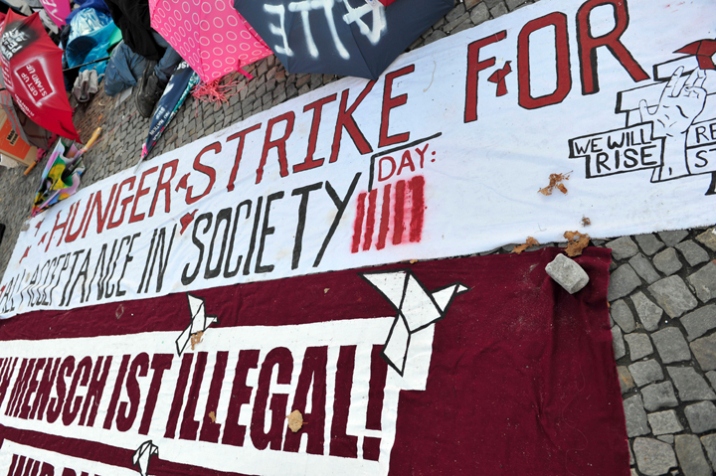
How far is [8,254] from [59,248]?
2.62m

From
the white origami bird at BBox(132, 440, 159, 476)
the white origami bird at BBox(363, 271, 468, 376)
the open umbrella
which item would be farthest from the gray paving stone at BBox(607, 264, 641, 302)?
the open umbrella

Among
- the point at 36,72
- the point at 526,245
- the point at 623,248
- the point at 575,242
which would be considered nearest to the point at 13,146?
the point at 36,72

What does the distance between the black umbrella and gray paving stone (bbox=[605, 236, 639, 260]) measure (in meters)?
2.68

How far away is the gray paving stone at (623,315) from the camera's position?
2578mm

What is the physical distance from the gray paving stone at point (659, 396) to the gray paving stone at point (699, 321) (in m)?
0.30

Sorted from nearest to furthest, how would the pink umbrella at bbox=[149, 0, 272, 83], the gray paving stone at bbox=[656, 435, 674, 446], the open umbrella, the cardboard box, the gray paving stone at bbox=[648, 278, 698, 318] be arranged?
the gray paving stone at bbox=[656, 435, 674, 446] → the gray paving stone at bbox=[648, 278, 698, 318] → the pink umbrella at bbox=[149, 0, 272, 83] → the open umbrella → the cardboard box

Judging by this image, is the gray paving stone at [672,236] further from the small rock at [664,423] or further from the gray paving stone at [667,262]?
the small rock at [664,423]

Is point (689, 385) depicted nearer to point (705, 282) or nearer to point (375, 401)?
point (705, 282)

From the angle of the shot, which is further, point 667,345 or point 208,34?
point 208,34

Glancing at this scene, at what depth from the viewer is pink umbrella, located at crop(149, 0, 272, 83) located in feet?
15.4

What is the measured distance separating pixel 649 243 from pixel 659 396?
2.85 feet

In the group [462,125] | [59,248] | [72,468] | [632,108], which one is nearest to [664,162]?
[632,108]

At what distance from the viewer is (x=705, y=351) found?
7.75 feet

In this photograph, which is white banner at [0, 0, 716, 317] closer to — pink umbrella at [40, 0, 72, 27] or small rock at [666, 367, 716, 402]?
small rock at [666, 367, 716, 402]
